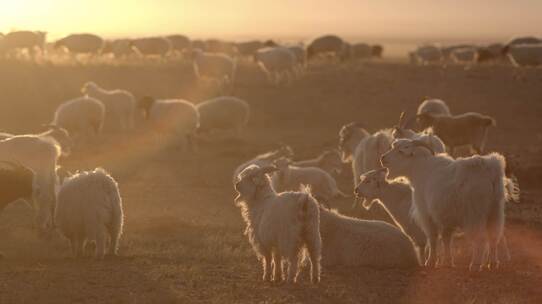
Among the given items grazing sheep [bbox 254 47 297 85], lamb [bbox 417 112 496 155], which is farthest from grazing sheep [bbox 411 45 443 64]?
lamb [bbox 417 112 496 155]

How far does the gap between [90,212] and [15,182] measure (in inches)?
55.0

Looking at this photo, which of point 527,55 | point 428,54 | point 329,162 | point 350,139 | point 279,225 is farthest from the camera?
point 428,54

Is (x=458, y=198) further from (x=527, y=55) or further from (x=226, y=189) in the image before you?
(x=527, y=55)

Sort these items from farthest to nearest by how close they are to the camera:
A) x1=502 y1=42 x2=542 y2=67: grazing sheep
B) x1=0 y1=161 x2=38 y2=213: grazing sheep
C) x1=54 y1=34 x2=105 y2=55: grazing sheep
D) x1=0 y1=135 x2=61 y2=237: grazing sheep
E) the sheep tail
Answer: x1=54 y1=34 x2=105 y2=55: grazing sheep → x1=502 y1=42 x2=542 y2=67: grazing sheep → x1=0 y1=135 x2=61 y2=237: grazing sheep → x1=0 y1=161 x2=38 y2=213: grazing sheep → the sheep tail

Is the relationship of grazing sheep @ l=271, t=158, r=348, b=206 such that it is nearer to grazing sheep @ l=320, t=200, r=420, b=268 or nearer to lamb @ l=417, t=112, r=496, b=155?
lamb @ l=417, t=112, r=496, b=155

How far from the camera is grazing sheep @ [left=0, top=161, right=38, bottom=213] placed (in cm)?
1116

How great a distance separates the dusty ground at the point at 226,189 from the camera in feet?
28.8

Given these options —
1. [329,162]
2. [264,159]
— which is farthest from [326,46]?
[264,159]

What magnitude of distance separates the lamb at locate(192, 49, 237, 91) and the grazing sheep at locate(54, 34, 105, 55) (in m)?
11.6

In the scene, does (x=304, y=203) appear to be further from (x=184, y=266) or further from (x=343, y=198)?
(x=343, y=198)

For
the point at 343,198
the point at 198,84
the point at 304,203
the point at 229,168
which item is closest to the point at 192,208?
the point at 343,198

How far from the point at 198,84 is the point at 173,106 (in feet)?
33.6

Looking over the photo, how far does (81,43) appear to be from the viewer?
43.8 meters

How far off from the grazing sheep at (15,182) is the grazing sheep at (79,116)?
32.6 feet
